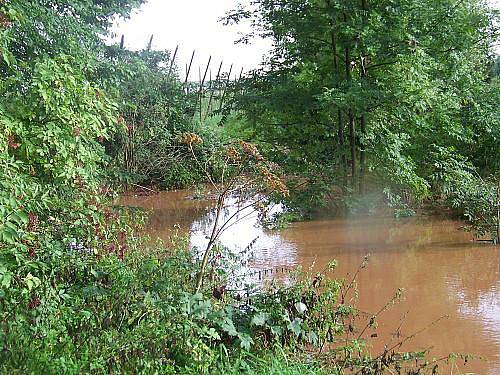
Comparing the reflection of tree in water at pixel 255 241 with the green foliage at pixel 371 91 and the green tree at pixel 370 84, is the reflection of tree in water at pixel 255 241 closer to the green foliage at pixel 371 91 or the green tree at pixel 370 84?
the green foliage at pixel 371 91

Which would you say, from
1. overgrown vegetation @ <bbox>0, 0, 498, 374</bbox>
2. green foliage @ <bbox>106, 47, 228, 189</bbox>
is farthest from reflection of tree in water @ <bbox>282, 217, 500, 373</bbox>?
green foliage @ <bbox>106, 47, 228, 189</bbox>

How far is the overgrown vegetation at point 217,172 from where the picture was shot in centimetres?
357

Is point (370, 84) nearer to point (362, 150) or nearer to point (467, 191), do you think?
point (362, 150)

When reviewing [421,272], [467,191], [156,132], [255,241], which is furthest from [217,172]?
[156,132]

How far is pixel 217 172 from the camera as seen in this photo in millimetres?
6836

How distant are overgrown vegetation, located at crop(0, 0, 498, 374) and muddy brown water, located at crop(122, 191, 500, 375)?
484 millimetres

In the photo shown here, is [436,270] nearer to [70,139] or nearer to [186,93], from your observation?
[70,139]

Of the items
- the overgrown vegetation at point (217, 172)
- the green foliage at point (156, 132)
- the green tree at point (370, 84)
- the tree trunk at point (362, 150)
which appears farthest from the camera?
the green foliage at point (156, 132)

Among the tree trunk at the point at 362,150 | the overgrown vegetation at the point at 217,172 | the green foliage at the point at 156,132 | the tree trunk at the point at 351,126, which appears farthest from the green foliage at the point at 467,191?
the green foliage at the point at 156,132

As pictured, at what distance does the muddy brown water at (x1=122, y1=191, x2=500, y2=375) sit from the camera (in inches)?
204

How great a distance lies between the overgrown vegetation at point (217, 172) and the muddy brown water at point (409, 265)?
0.48m

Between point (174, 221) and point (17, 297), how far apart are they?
329 inches

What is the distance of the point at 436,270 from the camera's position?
7574 mm

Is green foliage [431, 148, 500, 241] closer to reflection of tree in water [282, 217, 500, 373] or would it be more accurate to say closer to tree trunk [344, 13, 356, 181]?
reflection of tree in water [282, 217, 500, 373]
